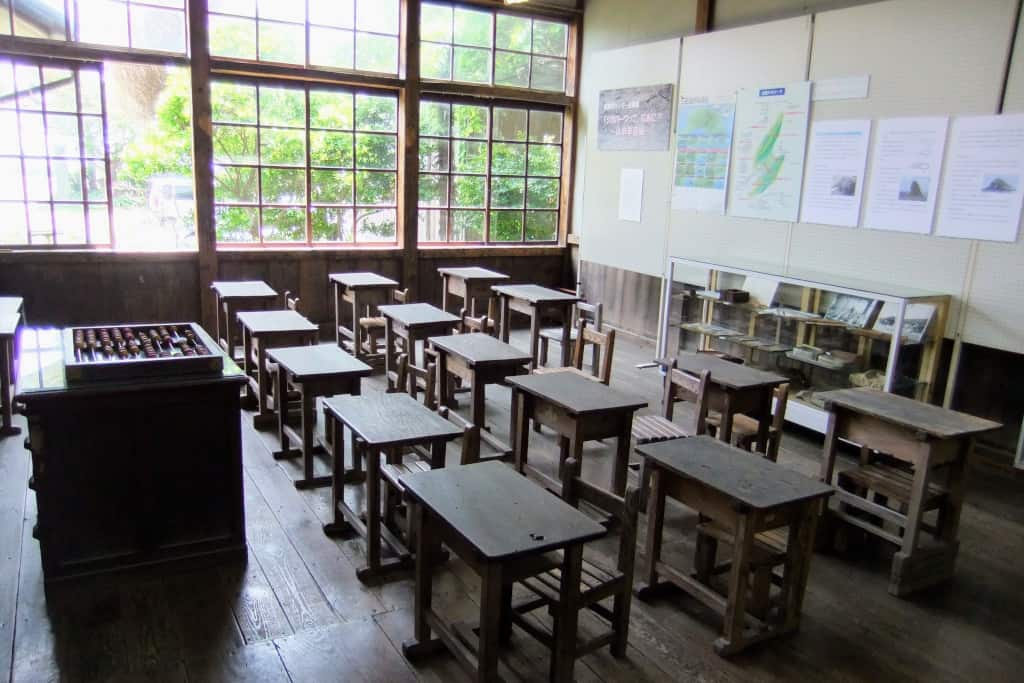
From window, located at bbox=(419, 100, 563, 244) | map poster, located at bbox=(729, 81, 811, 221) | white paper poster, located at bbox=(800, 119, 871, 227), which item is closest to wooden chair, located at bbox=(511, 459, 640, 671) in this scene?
white paper poster, located at bbox=(800, 119, 871, 227)

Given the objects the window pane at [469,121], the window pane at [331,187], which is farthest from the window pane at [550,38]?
the window pane at [331,187]

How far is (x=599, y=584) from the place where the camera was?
7.79 ft

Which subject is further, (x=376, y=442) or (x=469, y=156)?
(x=469, y=156)

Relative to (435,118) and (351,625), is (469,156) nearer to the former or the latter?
(435,118)

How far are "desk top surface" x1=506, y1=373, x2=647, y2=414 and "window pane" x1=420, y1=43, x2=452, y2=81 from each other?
4651 mm

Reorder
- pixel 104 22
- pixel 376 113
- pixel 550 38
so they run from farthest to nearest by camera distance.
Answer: pixel 550 38 → pixel 376 113 → pixel 104 22

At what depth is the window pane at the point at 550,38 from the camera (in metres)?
7.89

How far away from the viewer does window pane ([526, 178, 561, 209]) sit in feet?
27.1

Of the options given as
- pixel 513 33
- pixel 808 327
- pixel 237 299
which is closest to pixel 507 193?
pixel 513 33

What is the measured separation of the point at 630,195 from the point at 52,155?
4.96 metres

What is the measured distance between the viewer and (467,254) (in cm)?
788

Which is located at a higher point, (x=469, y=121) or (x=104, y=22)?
(x=104, y=22)

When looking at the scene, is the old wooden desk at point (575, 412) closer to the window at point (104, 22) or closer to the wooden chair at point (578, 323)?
the wooden chair at point (578, 323)

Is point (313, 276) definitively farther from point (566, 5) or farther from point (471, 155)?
point (566, 5)
